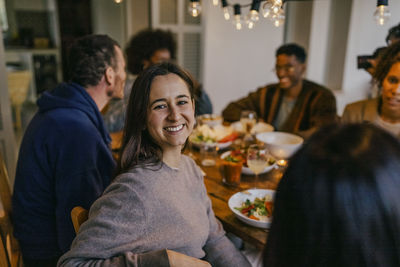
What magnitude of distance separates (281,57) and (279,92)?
293 mm

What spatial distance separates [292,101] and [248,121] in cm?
73

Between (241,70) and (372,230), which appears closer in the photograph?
(372,230)

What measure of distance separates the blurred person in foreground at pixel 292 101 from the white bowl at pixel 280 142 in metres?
0.48

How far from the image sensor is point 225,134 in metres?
2.17

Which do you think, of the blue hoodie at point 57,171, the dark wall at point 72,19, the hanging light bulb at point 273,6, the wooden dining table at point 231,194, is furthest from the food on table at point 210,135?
the dark wall at point 72,19

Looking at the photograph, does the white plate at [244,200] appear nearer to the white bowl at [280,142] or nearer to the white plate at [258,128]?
the white bowl at [280,142]

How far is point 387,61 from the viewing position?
1.84 m

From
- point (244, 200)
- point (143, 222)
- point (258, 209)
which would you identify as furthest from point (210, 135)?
point (143, 222)

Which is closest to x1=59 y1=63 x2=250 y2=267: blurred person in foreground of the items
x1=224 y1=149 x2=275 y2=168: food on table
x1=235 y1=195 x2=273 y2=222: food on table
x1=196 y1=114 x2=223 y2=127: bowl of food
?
Answer: x1=235 y1=195 x2=273 y2=222: food on table

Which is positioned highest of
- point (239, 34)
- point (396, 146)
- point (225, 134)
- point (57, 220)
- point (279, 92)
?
point (239, 34)

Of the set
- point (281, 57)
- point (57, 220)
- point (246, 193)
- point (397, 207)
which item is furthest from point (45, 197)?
point (281, 57)

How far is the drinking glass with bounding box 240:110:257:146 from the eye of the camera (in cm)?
210

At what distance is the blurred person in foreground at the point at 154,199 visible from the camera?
896mm

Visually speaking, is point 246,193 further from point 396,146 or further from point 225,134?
point 396,146
